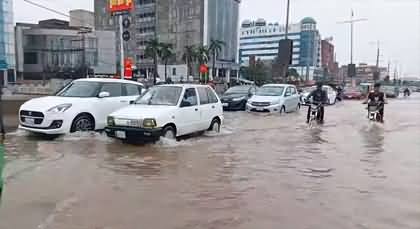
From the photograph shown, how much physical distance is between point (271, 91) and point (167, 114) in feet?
38.4

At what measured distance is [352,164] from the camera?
8047 millimetres

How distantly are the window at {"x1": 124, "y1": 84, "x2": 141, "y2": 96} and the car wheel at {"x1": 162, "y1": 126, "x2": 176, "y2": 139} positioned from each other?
2643 mm

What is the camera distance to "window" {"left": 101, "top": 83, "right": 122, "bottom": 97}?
11172 millimetres

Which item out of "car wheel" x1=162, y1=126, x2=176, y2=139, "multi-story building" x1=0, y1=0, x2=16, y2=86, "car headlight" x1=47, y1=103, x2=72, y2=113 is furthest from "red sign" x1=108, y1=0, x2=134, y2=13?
"multi-story building" x1=0, y1=0, x2=16, y2=86

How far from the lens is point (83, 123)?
10.4 m

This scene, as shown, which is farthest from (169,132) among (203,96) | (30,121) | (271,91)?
(271,91)

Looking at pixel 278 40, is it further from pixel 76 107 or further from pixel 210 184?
pixel 210 184

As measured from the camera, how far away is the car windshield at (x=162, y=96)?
1009cm

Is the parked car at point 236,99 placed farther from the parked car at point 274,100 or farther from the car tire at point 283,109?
the car tire at point 283,109

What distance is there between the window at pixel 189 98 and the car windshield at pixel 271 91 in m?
9.99

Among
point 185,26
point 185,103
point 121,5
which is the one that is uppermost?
point 185,26

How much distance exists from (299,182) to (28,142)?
639 cm

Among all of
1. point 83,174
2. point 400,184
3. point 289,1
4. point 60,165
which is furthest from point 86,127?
point 289,1

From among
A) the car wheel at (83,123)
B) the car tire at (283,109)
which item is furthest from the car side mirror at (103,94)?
the car tire at (283,109)
